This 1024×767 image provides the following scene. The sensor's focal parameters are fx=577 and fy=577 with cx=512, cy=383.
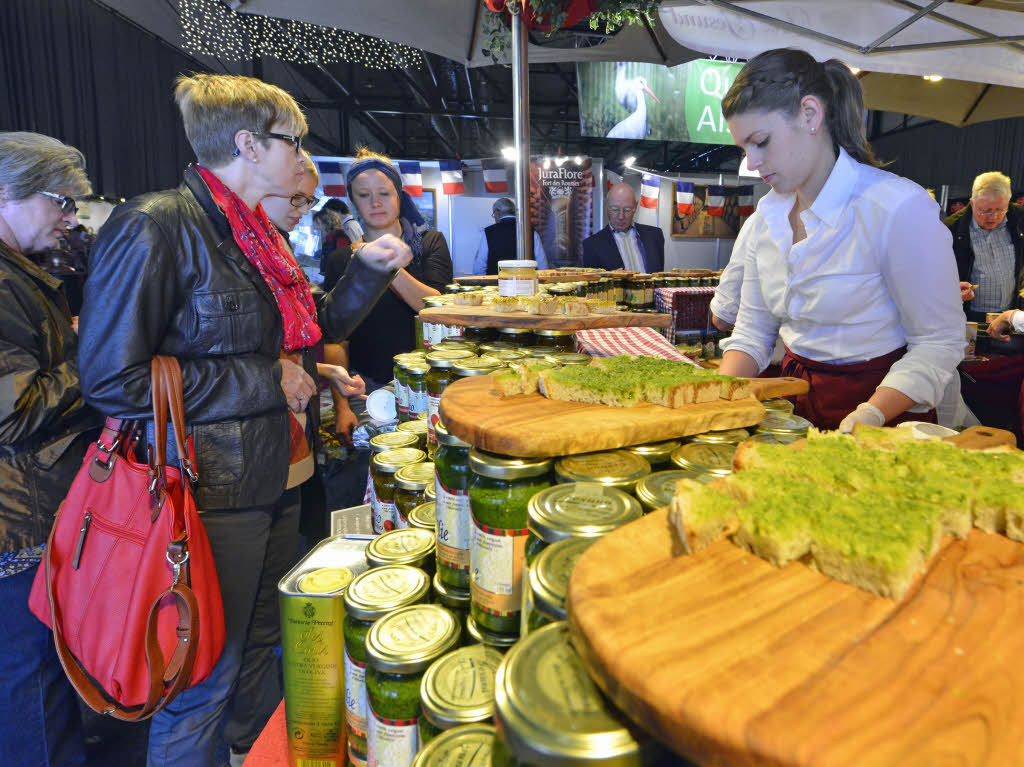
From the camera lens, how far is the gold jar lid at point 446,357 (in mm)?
1689

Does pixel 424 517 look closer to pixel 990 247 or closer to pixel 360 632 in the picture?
pixel 360 632

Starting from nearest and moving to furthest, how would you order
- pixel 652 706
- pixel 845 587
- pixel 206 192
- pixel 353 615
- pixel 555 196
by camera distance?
1. pixel 652 706
2. pixel 845 587
3. pixel 353 615
4. pixel 206 192
5. pixel 555 196

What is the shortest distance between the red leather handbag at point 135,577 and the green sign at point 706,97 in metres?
8.85

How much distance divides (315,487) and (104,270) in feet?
3.75

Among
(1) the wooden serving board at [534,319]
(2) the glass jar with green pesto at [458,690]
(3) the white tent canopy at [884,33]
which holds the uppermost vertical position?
(3) the white tent canopy at [884,33]

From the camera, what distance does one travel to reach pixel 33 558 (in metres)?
1.69

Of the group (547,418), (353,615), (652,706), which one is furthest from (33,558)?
(652,706)

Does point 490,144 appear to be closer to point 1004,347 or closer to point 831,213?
point 1004,347

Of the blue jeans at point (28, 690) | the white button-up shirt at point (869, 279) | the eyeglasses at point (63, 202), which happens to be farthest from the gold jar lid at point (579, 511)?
the eyeglasses at point (63, 202)

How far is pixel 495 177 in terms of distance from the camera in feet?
31.8

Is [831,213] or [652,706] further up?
[831,213]

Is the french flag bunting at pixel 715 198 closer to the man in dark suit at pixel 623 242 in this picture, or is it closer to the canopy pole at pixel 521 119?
the man in dark suit at pixel 623 242

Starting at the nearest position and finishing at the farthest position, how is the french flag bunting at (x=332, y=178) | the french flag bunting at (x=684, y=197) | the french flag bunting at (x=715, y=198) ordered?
the french flag bunting at (x=332, y=178) < the french flag bunting at (x=684, y=197) < the french flag bunting at (x=715, y=198)

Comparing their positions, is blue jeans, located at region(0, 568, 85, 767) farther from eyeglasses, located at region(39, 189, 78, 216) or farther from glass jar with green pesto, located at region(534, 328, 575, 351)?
glass jar with green pesto, located at region(534, 328, 575, 351)
